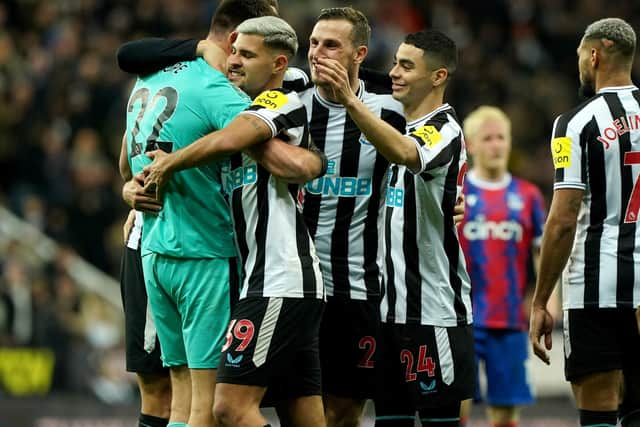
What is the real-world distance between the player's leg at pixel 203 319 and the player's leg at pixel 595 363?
70.8 inches

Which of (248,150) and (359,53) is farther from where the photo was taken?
(359,53)

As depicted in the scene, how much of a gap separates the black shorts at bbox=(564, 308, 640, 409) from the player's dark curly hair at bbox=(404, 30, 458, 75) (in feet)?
4.71

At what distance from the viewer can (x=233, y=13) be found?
599 centimetres

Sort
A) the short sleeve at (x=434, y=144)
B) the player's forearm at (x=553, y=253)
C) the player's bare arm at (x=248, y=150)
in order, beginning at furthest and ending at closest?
the player's forearm at (x=553, y=253) → the short sleeve at (x=434, y=144) → the player's bare arm at (x=248, y=150)

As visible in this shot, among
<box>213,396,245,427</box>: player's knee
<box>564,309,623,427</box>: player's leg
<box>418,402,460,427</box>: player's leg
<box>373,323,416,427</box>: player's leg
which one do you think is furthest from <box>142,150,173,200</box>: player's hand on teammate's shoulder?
<box>564,309,623,427</box>: player's leg

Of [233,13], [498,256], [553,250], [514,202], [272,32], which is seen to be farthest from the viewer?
[514,202]

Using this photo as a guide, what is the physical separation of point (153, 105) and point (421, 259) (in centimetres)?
162

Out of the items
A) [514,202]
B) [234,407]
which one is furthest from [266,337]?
[514,202]

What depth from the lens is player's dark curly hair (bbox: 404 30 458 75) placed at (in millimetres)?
6336

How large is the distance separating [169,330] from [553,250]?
193 cm

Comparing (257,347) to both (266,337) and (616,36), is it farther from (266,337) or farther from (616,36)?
(616,36)

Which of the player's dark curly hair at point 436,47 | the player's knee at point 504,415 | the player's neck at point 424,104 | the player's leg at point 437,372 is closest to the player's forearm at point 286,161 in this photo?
the player's neck at point 424,104

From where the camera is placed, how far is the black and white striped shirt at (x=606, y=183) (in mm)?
6102

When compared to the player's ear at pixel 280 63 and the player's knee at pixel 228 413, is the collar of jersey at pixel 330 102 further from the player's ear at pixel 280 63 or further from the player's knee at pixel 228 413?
the player's knee at pixel 228 413
